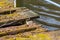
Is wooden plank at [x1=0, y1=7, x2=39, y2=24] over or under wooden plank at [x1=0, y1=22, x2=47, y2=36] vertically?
over

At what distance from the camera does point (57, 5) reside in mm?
3514

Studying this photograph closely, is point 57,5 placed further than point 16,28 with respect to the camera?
Yes

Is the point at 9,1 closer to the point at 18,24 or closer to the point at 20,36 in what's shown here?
the point at 18,24

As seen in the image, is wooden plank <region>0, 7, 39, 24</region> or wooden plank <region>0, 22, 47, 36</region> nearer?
wooden plank <region>0, 22, 47, 36</region>

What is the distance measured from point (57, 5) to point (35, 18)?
2.76ft

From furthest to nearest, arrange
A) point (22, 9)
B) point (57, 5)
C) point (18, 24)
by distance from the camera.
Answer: point (57, 5), point (22, 9), point (18, 24)

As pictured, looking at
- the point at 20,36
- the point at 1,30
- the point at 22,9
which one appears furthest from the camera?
the point at 22,9

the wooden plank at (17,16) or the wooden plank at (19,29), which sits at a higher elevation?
the wooden plank at (17,16)

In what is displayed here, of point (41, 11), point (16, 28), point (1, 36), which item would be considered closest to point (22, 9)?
point (41, 11)

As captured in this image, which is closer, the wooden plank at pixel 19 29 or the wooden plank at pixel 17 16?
the wooden plank at pixel 19 29

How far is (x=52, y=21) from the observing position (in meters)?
2.87

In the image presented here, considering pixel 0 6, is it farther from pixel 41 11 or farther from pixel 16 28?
pixel 16 28

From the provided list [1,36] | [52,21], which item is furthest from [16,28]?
[52,21]

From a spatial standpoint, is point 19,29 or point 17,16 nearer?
point 19,29
